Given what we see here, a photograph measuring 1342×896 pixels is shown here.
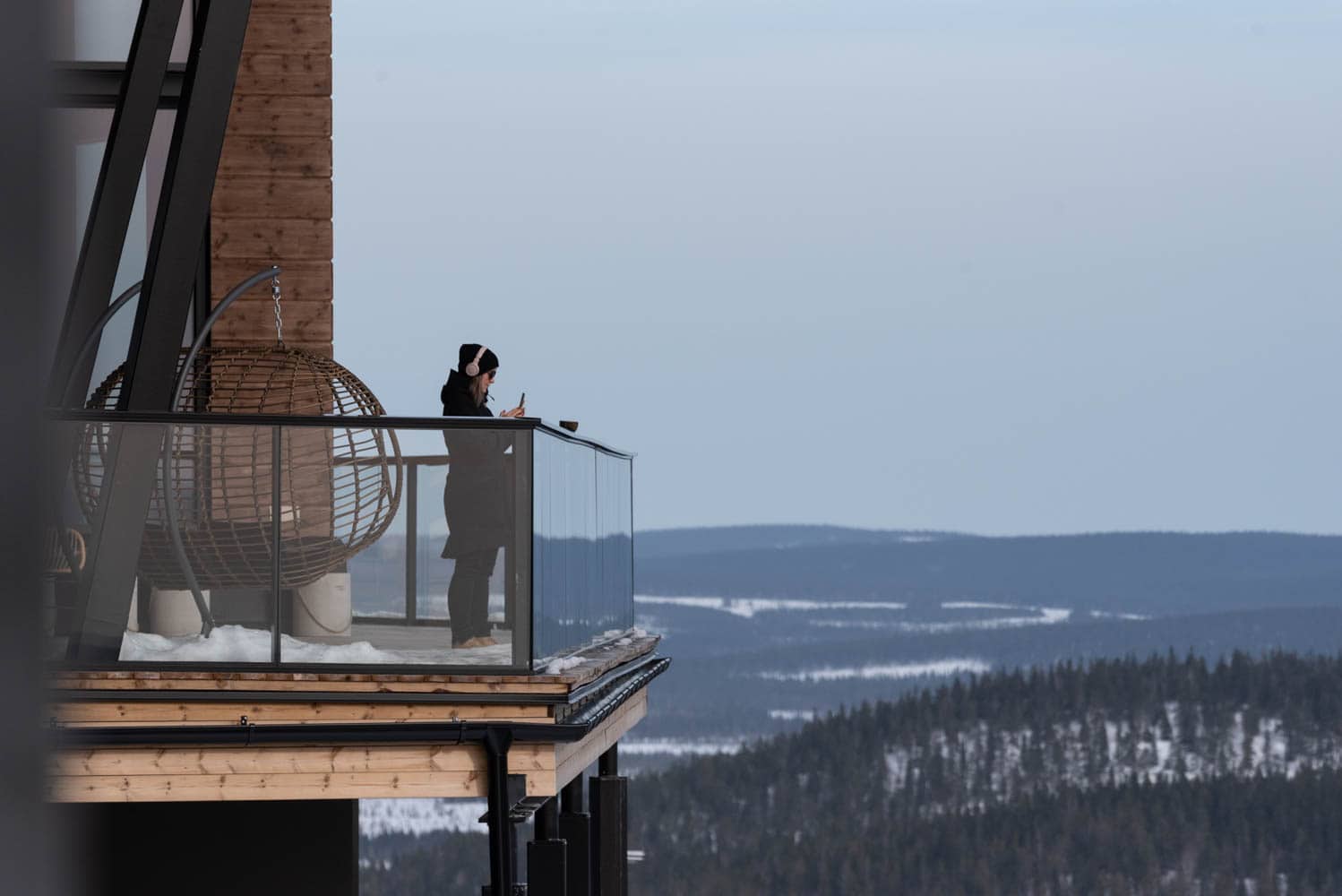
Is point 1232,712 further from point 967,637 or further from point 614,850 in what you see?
point 614,850

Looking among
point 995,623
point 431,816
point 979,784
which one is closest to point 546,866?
point 431,816

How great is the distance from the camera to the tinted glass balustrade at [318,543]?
8.09 m

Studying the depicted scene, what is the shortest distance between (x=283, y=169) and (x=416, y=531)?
6458 millimetres

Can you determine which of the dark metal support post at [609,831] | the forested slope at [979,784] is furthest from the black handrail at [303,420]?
the forested slope at [979,784]

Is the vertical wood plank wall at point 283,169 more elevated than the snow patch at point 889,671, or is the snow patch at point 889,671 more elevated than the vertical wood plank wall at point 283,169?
the vertical wood plank wall at point 283,169

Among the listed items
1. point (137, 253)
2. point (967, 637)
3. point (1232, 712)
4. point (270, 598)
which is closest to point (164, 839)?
point (137, 253)

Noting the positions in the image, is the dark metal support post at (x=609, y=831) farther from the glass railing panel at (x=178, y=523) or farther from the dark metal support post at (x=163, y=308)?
the dark metal support post at (x=163, y=308)

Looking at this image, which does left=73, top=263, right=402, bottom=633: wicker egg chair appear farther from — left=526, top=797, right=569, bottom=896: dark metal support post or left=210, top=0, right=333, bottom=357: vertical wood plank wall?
left=210, top=0, right=333, bottom=357: vertical wood plank wall

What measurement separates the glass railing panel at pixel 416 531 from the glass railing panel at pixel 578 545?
17 centimetres

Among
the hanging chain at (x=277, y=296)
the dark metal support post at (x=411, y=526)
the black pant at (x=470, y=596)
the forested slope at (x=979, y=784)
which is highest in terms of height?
the hanging chain at (x=277, y=296)

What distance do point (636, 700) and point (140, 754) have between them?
502 centimetres

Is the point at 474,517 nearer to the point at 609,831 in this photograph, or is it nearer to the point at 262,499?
the point at 262,499

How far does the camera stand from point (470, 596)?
8.34 meters

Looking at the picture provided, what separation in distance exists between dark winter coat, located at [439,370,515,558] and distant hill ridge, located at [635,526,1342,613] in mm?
154533
